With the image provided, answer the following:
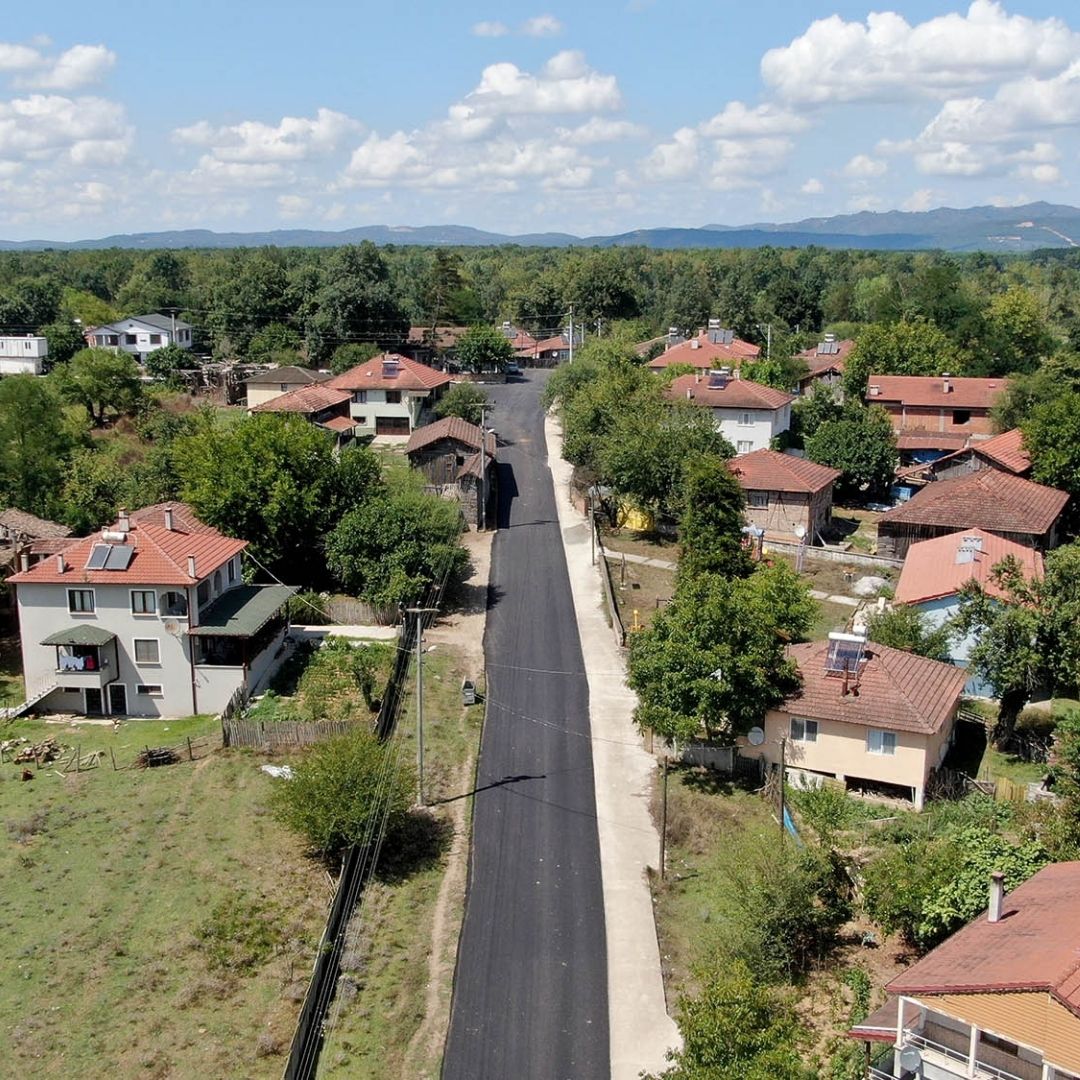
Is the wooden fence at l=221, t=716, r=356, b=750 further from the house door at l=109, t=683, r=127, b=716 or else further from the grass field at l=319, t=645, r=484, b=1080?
the house door at l=109, t=683, r=127, b=716

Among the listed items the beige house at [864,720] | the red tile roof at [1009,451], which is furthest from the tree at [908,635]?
the red tile roof at [1009,451]

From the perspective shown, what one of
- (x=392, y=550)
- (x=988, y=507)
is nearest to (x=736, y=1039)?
(x=392, y=550)

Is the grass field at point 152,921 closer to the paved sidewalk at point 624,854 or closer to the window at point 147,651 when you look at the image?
the window at point 147,651

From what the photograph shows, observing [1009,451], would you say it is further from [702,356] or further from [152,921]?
[152,921]

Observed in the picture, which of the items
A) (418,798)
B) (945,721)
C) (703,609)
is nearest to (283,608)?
(418,798)

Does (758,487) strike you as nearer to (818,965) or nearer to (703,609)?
(703,609)

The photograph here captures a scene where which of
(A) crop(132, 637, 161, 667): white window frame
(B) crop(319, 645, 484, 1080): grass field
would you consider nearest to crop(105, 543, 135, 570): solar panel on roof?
(A) crop(132, 637, 161, 667): white window frame
